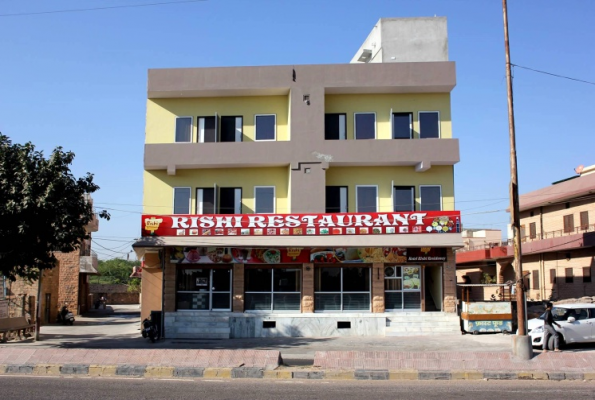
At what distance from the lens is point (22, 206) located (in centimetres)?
1995

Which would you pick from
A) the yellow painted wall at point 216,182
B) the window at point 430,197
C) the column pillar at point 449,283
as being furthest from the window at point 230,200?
the column pillar at point 449,283

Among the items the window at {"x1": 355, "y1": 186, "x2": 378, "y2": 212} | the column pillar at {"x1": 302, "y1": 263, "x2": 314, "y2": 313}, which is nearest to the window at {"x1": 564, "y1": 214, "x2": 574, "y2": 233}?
the window at {"x1": 355, "y1": 186, "x2": 378, "y2": 212}

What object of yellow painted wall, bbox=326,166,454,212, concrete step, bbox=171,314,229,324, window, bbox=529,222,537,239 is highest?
yellow painted wall, bbox=326,166,454,212

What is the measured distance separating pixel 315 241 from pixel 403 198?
4.88 metres

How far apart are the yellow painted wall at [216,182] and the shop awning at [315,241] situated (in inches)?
103

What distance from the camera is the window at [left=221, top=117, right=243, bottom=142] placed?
27469 mm

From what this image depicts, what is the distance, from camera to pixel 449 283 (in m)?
25.2

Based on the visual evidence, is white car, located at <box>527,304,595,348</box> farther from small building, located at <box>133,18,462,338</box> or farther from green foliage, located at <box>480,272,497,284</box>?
green foliage, located at <box>480,272,497,284</box>

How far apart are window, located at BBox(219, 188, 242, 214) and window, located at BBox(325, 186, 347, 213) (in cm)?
398

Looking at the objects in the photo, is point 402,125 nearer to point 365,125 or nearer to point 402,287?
point 365,125

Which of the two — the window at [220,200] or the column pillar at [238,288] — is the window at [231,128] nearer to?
the window at [220,200]

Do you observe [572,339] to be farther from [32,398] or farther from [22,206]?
[22,206]

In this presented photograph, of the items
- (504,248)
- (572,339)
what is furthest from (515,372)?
(504,248)

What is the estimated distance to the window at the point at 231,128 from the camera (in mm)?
27469
